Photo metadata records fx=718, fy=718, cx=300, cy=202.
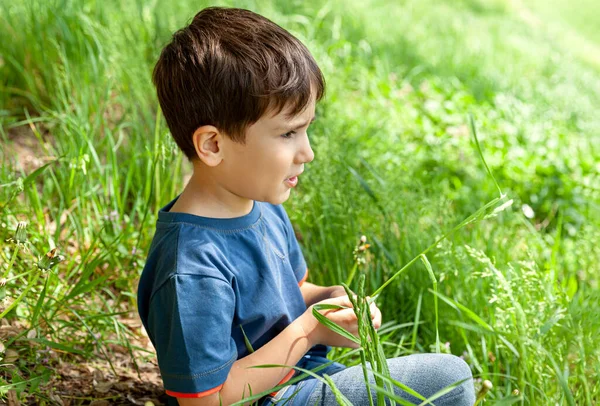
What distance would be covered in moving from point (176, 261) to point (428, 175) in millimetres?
2060

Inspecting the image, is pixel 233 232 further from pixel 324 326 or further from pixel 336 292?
pixel 336 292

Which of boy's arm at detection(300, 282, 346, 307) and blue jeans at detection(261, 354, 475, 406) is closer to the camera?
blue jeans at detection(261, 354, 475, 406)

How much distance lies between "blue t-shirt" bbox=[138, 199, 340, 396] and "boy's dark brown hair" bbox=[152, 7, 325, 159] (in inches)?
9.1

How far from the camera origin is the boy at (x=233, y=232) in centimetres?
152

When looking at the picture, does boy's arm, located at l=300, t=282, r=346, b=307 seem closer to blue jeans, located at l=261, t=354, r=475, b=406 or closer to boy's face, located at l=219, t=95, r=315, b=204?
blue jeans, located at l=261, t=354, r=475, b=406

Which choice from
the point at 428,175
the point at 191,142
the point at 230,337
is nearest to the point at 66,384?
the point at 230,337

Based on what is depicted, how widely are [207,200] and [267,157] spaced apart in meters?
0.18

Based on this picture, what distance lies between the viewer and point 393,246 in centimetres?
245

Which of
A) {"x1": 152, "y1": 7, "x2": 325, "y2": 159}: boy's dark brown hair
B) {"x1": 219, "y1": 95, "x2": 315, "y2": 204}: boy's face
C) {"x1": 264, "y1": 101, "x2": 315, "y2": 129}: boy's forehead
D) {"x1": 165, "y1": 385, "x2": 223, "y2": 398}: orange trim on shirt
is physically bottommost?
{"x1": 165, "y1": 385, "x2": 223, "y2": 398}: orange trim on shirt

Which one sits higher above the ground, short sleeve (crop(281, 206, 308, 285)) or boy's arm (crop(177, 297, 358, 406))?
short sleeve (crop(281, 206, 308, 285))

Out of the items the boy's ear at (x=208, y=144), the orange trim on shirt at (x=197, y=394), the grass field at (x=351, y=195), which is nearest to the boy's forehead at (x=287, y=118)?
the boy's ear at (x=208, y=144)

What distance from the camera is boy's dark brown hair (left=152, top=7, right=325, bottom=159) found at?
1562 mm

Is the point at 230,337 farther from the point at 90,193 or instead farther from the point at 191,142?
the point at 90,193

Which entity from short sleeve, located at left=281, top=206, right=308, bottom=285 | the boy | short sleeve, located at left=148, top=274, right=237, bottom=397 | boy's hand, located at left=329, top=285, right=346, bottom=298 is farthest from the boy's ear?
boy's hand, located at left=329, top=285, right=346, bottom=298
